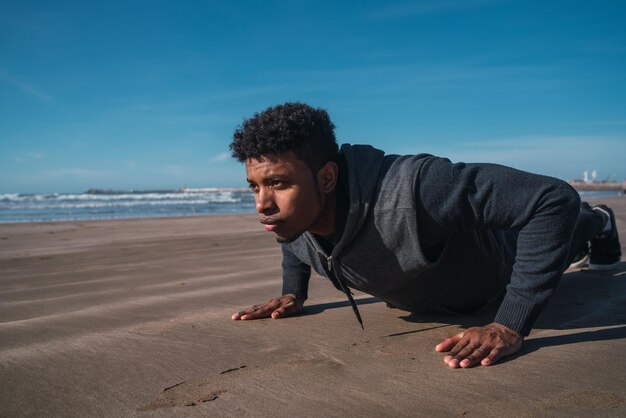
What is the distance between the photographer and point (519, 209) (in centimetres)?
197

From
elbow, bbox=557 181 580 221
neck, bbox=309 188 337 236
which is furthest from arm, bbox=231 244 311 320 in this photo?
elbow, bbox=557 181 580 221

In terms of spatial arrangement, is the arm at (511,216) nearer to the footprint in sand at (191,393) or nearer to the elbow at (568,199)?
the elbow at (568,199)

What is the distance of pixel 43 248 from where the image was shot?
8.03m

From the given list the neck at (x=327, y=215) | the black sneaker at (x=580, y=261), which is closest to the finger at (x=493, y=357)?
the neck at (x=327, y=215)

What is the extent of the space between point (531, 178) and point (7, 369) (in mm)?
2321

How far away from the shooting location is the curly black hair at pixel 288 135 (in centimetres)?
210

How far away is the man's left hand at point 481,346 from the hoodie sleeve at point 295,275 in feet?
3.71

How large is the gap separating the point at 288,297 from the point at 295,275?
0.14 m

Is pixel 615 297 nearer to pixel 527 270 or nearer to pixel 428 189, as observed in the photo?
pixel 527 270

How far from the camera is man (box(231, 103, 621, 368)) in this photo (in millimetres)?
1974

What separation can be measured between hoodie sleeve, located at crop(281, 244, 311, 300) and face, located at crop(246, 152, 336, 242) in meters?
0.88

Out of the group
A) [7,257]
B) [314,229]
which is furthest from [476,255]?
[7,257]

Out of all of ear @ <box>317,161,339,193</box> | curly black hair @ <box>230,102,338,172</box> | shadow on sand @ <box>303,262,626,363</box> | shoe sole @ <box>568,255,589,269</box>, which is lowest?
shadow on sand @ <box>303,262,626,363</box>

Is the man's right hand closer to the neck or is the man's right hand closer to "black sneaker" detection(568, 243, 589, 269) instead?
the neck
